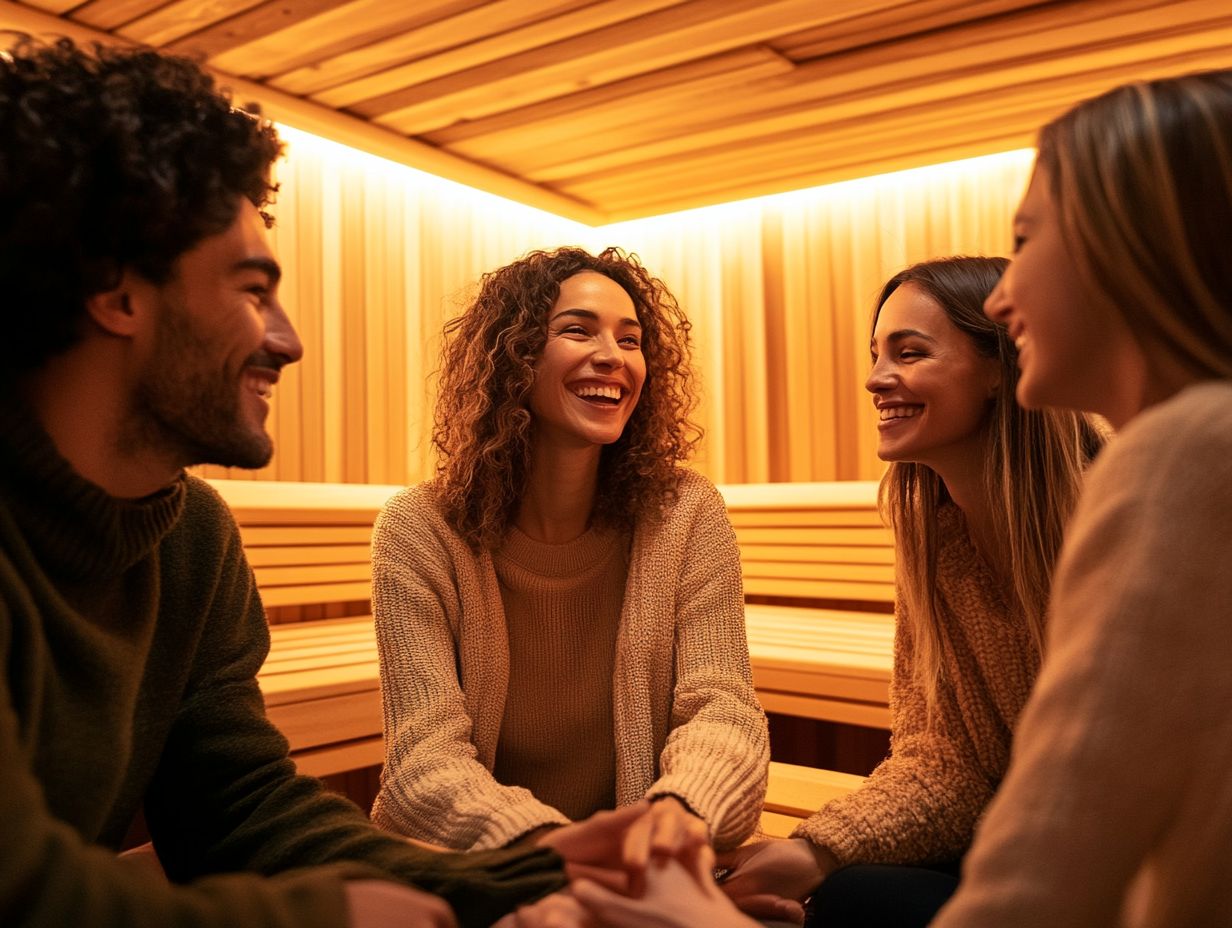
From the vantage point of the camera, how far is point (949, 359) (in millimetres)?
2238

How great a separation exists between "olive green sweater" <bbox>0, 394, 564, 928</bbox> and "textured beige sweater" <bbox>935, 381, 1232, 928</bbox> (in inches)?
24.5

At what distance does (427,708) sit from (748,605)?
3.27 meters

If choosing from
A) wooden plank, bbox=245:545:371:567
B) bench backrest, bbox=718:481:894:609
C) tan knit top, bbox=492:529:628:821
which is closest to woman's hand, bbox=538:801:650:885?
tan knit top, bbox=492:529:628:821

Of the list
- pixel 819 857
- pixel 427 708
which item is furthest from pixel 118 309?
pixel 819 857

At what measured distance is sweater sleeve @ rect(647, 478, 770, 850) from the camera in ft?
6.25

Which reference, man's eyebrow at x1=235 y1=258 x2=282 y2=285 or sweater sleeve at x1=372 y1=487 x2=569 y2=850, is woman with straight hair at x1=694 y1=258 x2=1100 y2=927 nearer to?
sweater sleeve at x1=372 y1=487 x2=569 y2=850

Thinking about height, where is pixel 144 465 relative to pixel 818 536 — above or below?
above

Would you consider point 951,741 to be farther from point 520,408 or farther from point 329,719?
point 329,719

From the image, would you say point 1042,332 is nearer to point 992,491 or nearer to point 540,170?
point 992,491

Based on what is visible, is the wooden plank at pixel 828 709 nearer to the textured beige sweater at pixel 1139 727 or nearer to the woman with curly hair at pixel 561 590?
the woman with curly hair at pixel 561 590

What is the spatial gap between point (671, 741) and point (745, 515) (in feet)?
10.2

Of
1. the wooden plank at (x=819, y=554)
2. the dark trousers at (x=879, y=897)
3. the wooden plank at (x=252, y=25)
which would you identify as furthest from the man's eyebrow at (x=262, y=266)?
the wooden plank at (x=819, y=554)

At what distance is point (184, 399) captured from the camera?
1.35m

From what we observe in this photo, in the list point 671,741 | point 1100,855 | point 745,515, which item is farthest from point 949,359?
point 745,515
